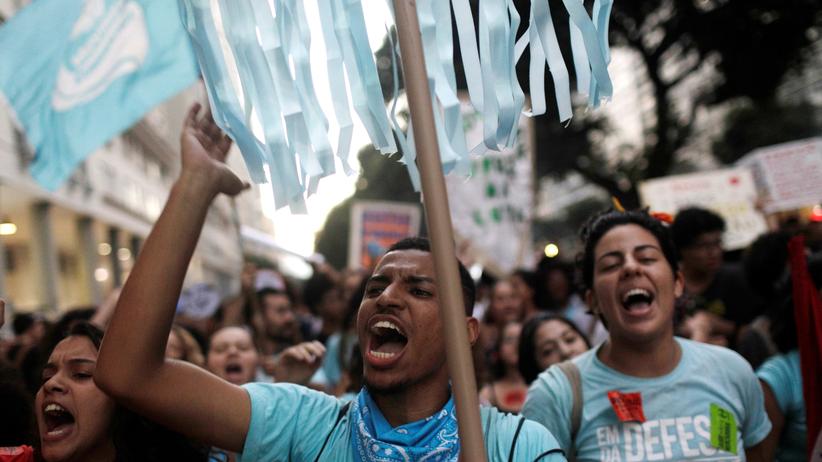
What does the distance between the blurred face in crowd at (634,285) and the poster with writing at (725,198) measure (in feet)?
14.5

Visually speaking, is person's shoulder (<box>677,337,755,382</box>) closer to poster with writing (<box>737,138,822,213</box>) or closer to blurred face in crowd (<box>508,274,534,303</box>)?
blurred face in crowd (<box>508,274,534,303</box>)

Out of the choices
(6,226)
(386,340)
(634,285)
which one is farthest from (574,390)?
(6,226)

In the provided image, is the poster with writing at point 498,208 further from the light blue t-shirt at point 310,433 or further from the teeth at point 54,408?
the light blue t-shirt at point 310,433

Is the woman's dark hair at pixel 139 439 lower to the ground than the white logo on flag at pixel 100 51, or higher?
lower

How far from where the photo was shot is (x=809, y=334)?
10.9 ft

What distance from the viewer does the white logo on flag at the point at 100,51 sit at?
359 cm

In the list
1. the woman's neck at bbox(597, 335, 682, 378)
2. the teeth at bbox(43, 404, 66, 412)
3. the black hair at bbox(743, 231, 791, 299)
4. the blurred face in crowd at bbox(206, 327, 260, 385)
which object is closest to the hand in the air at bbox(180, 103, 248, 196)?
the teeth at bbox(43, 404, 66, 412)

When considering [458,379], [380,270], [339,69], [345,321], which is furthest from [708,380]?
[345,321]

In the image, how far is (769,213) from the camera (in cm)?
746

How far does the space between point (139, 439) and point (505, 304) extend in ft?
13.5

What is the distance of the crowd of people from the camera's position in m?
1.98

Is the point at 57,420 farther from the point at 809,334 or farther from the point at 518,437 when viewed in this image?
the point at 809,334

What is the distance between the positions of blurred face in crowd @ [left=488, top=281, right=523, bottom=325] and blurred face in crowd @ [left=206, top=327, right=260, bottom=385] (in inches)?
94.0

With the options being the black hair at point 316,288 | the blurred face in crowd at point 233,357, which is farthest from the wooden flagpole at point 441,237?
the black hair at point 316,288
